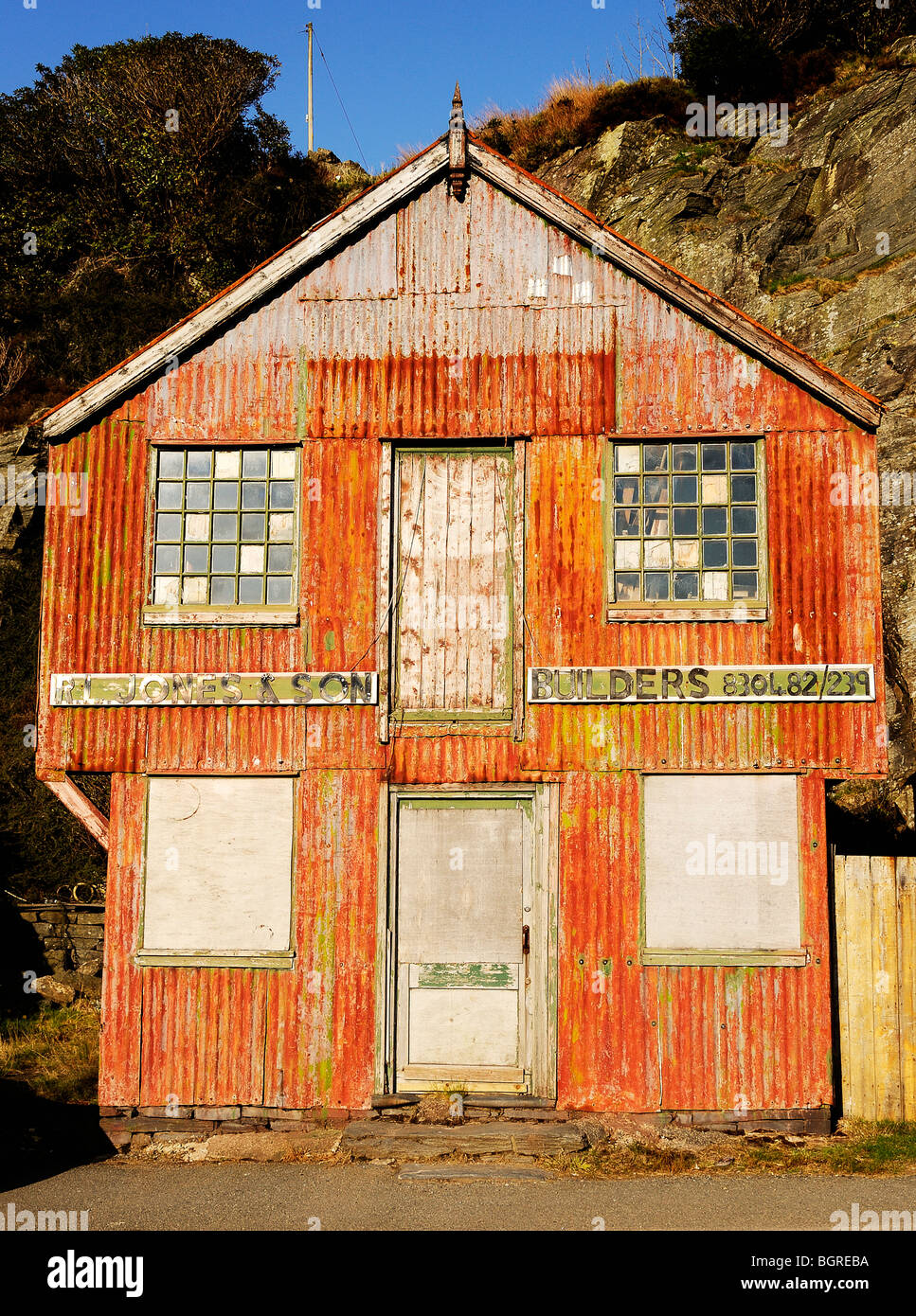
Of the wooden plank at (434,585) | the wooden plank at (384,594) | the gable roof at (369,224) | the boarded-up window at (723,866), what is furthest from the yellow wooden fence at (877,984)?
the wooden plank at (384,594)

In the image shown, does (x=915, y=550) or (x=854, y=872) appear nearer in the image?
(x=854, y=872)

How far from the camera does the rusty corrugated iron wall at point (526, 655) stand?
9.46 m

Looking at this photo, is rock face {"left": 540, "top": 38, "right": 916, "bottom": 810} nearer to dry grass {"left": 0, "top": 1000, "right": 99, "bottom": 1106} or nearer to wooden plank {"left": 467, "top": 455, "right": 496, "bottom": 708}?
wooden plank {"left": 467, "top": 455, "right": 496, "bottom": 708}

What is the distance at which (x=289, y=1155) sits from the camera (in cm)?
912

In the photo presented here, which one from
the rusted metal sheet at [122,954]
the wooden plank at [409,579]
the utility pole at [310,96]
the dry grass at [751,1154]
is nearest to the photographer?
the dry grass at [751,1154]

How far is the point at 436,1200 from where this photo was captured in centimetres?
786

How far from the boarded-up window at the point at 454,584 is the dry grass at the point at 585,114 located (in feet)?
64.3

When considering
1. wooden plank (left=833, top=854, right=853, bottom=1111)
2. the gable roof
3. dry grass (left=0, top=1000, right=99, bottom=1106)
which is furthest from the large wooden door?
the gable roof

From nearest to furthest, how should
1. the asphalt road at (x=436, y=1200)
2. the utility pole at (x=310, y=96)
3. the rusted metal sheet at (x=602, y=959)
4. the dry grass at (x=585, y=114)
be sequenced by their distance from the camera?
the asphalt road at (x=436, y=1200) < the rusted metal sheet at (x=602, y=959) < the dry grass at (x=585, y=114) < the utility pole at (x=310, y=96)

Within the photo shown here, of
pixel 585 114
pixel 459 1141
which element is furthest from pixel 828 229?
pixel 459 1141

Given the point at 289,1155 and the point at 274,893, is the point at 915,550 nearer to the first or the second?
the point at 274,893

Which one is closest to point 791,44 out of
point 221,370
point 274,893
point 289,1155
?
point 221,370

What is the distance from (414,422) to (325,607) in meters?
2.09

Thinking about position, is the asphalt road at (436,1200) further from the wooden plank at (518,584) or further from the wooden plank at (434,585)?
the wooden plank at (434,585)
